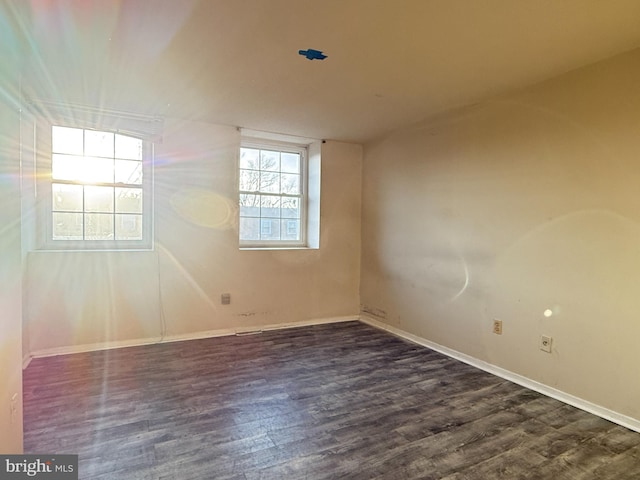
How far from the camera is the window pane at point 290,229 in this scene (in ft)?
15.3

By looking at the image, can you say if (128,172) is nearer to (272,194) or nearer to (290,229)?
(272,194)

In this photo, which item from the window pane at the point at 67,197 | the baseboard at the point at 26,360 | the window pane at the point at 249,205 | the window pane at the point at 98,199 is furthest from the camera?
the window pane at the point at 249,205

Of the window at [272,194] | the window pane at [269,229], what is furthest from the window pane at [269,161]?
the window pane at [269,229]

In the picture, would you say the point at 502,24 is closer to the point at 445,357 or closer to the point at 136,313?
the point at 445,357

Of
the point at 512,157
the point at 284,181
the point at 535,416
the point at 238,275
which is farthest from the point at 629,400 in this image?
the point at 284,181

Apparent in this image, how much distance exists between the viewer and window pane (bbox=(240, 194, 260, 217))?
435 cm

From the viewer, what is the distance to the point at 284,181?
4664 mm

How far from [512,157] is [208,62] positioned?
8.09ft

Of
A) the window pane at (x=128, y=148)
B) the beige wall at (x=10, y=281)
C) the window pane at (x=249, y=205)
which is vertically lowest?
the beige wall at (x=10, y=281)

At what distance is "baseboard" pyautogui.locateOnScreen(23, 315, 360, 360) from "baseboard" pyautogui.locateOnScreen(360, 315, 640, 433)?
103 cm

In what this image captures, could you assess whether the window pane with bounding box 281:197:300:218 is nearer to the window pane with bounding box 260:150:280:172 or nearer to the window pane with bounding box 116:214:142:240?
the window pane with bounding box 260:150:280:172

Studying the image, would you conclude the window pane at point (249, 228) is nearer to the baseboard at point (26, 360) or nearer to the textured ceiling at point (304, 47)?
the textured ceiling at point (304, 47)

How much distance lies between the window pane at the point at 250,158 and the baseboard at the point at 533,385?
263 centimetres

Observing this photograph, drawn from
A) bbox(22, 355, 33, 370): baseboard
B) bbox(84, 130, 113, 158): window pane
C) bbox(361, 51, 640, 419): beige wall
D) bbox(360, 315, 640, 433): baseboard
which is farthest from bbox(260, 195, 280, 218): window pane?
bbox(22, 355, 33, 370): baseboard
